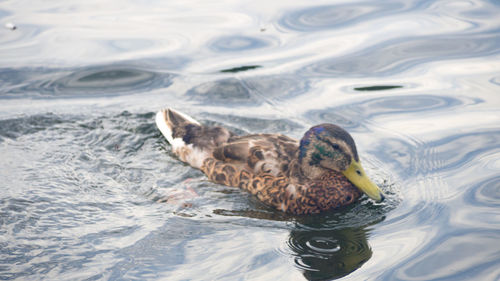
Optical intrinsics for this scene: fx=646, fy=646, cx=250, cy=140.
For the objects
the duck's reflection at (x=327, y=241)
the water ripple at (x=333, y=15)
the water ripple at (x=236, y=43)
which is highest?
the water ripple at (x=333, y=15)

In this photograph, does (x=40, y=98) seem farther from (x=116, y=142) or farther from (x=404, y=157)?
(x=404, y=157)

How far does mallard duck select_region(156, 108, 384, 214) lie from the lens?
7.58 meters

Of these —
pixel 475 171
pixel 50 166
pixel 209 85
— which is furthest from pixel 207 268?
pixel 209 85

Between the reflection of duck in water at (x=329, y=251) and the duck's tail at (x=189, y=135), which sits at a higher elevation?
the duck's tail at (x=189, y=135)

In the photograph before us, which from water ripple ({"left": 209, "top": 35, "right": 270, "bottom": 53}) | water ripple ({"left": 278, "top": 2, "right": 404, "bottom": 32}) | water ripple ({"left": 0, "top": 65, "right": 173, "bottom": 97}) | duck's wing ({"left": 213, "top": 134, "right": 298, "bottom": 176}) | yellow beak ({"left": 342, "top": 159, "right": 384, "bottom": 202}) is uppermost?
water ripple ({"left": 278, "top": 2, "right": 404, "bottom": 32})

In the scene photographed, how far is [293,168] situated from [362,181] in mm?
880

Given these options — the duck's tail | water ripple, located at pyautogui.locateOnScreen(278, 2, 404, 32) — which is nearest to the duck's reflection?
the duck's tail

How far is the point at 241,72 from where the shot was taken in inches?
456

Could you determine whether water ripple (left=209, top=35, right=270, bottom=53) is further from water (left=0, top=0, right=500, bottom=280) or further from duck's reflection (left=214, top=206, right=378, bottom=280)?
duck's reflection (left=214, top=206, right=378, bottom=280)

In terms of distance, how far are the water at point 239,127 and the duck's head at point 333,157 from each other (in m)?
0.31

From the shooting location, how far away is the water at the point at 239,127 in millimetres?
6336

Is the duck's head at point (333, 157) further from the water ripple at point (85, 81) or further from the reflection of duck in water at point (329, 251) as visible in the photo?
the water ripple at point (85, 81)

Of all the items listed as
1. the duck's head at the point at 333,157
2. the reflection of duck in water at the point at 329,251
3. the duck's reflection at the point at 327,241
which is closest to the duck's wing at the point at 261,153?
the duck's head at the point at 333,157

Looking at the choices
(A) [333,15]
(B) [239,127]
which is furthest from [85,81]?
(A) [333,15]
